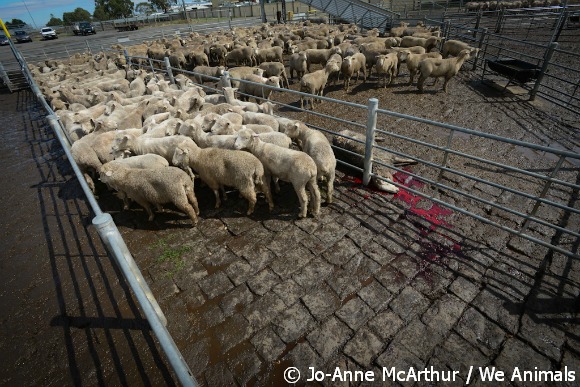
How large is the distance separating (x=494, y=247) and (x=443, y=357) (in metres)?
2.28

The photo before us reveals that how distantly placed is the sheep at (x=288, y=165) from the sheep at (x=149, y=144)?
146 cm

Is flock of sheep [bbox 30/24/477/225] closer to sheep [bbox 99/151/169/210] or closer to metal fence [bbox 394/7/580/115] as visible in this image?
sheep [bbox 99/151/169/210]

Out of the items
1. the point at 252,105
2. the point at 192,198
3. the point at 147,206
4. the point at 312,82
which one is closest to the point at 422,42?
the point at 312,82

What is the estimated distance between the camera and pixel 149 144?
630cm

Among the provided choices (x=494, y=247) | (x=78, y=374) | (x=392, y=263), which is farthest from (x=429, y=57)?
(x=78, y=374)

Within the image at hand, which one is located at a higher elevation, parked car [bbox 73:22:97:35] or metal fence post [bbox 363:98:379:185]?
parked car [bbox 73:22:97:35]

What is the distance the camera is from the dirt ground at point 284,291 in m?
3.32

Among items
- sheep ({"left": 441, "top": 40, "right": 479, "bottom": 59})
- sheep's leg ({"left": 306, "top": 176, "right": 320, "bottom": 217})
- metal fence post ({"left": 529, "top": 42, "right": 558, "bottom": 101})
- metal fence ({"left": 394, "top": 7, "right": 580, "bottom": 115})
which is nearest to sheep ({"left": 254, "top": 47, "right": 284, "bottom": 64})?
sheep ({"left": 441, "top": 40, "right": 479, "bottom": 59})

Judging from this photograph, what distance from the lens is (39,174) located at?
25.6 ft

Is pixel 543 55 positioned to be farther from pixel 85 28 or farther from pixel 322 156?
pixel 85 28

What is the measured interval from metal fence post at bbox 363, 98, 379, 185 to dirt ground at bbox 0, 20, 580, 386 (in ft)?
1.46

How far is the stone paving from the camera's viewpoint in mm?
3246

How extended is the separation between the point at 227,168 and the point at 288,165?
119 cm

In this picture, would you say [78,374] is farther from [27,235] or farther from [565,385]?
[565,385]
